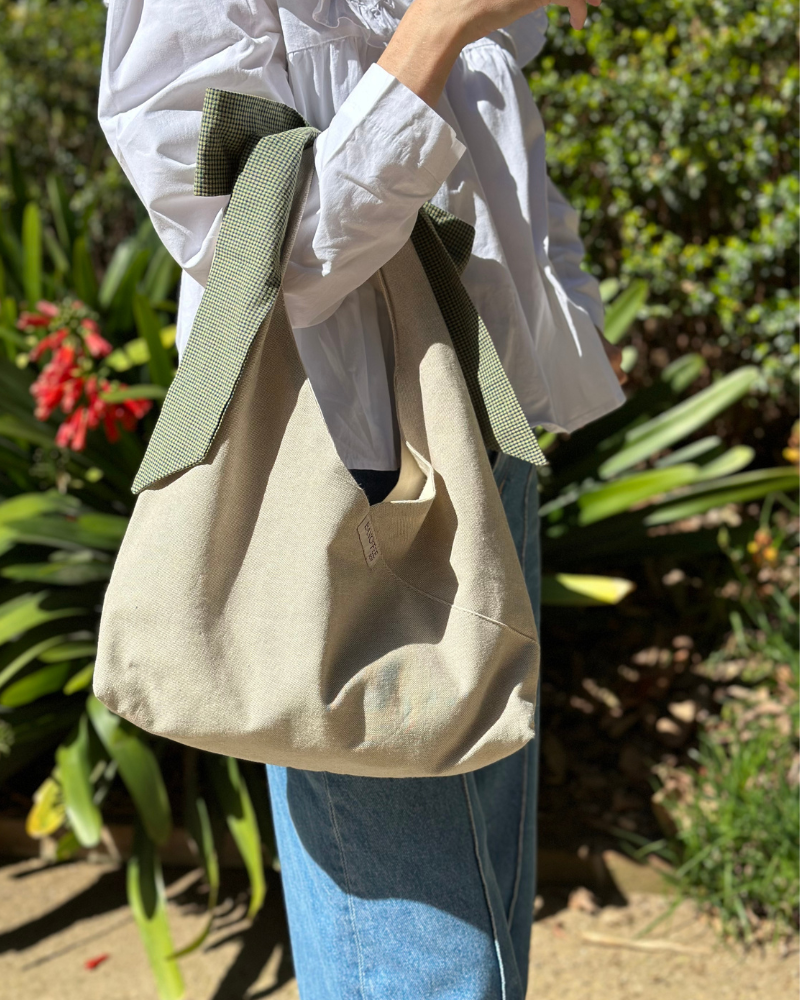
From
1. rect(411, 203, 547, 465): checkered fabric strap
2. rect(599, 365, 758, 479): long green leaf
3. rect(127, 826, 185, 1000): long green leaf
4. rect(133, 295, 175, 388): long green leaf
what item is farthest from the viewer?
rect(599, 365, 758, 479): long green leaf

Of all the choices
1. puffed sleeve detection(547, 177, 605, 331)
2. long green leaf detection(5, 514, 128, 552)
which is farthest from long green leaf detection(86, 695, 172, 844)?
puffed sleeve detection(547, 177, 605, 331)

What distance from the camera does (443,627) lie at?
94 cm

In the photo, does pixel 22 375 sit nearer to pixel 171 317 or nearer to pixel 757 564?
pixel 171 317

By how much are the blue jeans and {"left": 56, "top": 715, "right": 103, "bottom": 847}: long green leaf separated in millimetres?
981

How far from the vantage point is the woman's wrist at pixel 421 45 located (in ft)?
2.85

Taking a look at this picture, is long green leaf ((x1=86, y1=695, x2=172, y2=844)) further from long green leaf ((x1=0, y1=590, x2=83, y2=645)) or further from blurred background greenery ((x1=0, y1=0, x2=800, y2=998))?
long green leaf ((x1=0, y1=590, x2=83, y2=645))

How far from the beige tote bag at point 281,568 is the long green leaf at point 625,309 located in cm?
184

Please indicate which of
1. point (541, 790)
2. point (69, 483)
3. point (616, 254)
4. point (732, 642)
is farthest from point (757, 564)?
point (69, 483)

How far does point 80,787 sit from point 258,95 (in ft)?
5.25

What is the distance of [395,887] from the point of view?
1.06 metres

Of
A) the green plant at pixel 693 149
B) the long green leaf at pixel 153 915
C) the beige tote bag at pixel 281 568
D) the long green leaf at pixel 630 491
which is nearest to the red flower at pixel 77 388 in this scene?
the long green leaf at pixel 153 915

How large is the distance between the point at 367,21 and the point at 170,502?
0.54 metres

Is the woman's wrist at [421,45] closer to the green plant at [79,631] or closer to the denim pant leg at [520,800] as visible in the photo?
the denim pant leg at [520,800]

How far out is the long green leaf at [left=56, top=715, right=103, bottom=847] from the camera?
6.41ft
